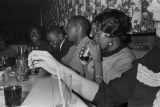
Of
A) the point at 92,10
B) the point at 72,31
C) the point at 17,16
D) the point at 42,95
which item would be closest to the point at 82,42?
the point at 72,31

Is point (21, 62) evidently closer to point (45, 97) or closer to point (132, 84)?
point (45, 97)

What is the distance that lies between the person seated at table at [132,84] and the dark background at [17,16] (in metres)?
4.55

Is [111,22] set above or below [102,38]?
above

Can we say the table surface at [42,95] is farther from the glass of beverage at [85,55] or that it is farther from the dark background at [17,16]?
the dark background at [17,16]

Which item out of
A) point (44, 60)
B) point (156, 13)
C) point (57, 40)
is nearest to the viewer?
point (156, 13)

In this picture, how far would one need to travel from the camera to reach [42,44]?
484 cm

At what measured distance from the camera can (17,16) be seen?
229 inches

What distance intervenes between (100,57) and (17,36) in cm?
411

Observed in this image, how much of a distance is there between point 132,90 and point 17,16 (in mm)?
4984

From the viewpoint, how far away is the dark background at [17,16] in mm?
5719

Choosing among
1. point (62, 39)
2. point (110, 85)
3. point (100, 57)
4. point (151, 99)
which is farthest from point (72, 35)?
point (151, 99)

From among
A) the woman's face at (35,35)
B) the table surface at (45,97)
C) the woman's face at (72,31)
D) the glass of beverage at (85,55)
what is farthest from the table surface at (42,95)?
the woman's face at (35,35)

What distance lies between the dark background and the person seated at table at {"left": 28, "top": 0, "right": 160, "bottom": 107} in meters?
4.55

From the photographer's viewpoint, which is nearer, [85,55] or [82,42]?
Answer: [85,55]
